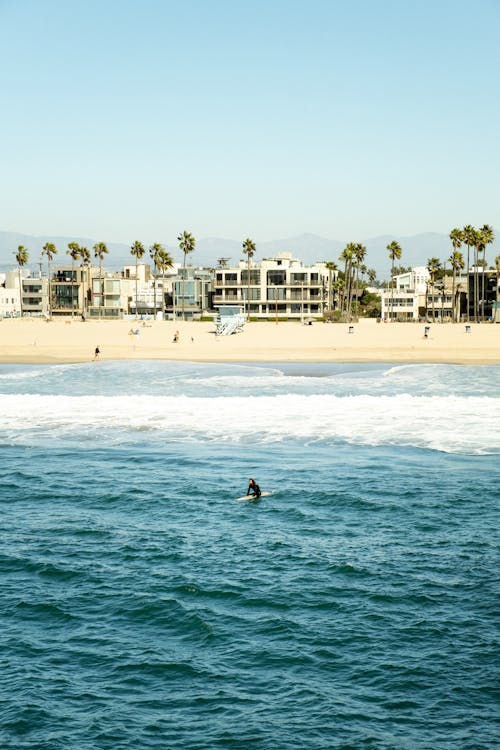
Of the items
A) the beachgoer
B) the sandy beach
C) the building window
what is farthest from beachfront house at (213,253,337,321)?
the beachgoer

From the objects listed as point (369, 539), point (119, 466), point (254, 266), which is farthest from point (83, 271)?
point (369, 539)

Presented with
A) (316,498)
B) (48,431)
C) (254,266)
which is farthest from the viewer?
(254,266)

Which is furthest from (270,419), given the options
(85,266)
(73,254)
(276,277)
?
(85,266)

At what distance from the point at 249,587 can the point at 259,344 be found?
→ 6799cm

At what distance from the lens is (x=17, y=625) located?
62.2ft

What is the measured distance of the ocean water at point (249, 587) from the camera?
1519 cm

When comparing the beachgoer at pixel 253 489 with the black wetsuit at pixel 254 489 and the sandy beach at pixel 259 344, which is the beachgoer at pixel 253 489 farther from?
the sandy beach at pixel 259 344

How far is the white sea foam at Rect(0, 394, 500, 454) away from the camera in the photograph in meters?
40.0

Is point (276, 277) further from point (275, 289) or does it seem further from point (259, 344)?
point (259, 344)

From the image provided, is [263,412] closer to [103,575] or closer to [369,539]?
[369,539]

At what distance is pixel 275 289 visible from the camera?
497ft

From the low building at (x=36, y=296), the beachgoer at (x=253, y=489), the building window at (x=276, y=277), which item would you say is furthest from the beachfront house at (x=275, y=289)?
the beachgoer at (x=253, y=489)

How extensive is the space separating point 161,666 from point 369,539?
901cm

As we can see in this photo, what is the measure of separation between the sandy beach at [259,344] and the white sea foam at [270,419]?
25624 millimetres
